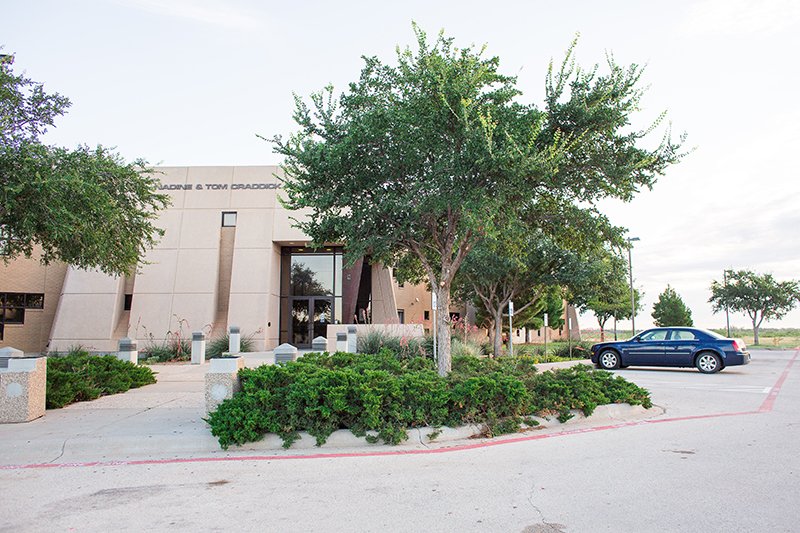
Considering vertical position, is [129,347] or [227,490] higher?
[129,347]

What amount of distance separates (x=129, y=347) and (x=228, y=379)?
9.80 meters

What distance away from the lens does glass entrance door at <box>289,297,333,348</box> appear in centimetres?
2519

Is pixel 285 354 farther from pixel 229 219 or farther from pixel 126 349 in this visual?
pixel 229 219

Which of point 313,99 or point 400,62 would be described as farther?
point 313,99

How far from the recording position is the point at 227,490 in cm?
477

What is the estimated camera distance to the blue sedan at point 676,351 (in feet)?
49.5

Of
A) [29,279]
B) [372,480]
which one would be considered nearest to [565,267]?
[372,480]

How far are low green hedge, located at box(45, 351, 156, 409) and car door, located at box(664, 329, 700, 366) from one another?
15.1 metres

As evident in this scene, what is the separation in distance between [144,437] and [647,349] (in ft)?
49.3

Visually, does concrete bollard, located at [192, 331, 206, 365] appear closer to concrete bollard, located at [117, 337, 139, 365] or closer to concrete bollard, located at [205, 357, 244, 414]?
concrete bollard, located at [117, 337, 139, 365]

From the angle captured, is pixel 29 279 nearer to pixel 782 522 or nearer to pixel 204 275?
pixel 204 275

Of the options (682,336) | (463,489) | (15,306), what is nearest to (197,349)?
(15,306)

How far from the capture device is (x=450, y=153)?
9156mm

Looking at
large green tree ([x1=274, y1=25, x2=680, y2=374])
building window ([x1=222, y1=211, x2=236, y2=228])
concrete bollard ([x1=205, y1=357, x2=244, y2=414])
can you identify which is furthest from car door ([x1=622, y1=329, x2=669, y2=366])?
building window ([x1=222, y1=211, x2=236, y2=228])
